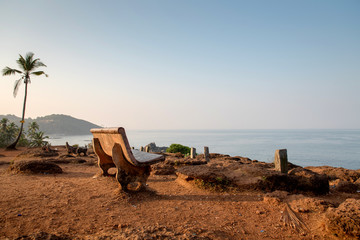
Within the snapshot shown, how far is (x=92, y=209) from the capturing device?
3.00m

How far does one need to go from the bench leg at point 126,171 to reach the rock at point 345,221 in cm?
278

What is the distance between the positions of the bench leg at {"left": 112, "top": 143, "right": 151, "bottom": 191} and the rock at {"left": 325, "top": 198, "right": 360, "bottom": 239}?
2.78m

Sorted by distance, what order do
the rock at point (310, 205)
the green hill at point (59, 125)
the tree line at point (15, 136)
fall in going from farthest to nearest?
the green hill at point (59, 125) → the tree line at point (15, 136) → the rock at point (310, 205)

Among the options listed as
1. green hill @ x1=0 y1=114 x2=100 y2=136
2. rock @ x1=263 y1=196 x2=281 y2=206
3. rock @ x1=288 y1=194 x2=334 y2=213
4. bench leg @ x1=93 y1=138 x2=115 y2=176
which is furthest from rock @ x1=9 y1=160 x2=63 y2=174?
green hill @ x1=0 y1=114 x2=100 y2=136

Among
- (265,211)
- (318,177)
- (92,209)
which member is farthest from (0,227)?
(318,177)

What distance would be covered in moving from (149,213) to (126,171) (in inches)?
37.8

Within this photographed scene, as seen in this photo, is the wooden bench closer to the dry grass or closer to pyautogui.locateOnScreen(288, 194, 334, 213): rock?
the dry grass

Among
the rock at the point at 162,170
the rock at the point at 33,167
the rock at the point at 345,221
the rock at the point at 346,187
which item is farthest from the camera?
the rock at the point at 162,170

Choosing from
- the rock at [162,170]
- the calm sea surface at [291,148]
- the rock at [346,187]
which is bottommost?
the calm sea surface at [291,148]

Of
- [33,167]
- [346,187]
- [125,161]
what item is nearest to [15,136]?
[33,167]

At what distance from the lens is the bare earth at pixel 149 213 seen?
2.26 meters

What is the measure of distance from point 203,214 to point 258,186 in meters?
1.77

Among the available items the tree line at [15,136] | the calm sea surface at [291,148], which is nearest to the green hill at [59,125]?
the calm sea surface at [291,148]

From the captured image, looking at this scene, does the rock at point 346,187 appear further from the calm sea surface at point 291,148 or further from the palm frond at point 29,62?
the palm frond at point 29,62
